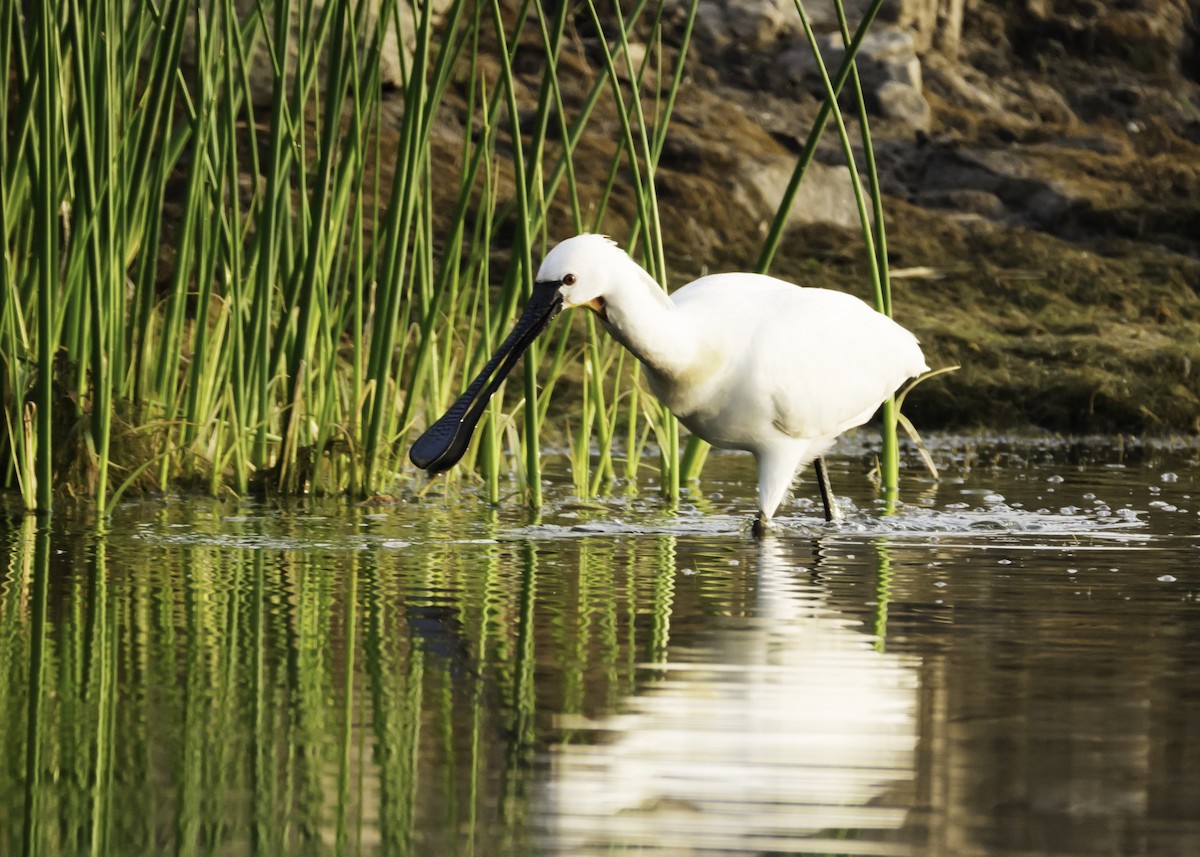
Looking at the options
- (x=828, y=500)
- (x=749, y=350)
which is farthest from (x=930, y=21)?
(x=749, y=350)

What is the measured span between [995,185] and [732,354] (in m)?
10.4

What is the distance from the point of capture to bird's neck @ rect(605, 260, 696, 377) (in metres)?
5.45

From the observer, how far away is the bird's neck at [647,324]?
5.45 meters

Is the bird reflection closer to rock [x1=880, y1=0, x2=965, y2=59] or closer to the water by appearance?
the water

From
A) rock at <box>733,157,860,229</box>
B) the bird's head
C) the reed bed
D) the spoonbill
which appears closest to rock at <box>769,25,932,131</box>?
rock at <box>733,157,860,229</box>

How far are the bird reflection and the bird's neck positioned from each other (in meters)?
1.49

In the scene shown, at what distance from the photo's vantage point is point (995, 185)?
1578 cm

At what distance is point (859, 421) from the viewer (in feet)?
21.4

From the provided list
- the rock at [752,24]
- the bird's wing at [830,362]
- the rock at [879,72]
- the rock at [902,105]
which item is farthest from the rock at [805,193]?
the bird's wing at [830,362]

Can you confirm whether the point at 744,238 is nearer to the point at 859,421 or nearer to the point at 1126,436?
the point at 1126,436

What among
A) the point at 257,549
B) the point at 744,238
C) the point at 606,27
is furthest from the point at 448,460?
the point at 606,27

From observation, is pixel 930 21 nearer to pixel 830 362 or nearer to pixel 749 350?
pixel 830 362

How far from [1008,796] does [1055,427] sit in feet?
27.6

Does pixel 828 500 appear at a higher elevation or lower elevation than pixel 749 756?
higher
